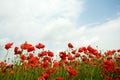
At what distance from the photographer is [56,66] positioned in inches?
284

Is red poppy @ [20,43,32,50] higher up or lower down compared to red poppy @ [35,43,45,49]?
lower down

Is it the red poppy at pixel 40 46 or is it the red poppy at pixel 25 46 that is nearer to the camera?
the red poppy at pixel 25 46

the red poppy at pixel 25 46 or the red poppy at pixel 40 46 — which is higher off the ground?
the red poppy at pixel 40 46

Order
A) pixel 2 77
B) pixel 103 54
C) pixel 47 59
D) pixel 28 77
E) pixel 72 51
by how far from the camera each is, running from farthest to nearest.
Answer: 1. pixel 103 54
2. pixel 72 51
3. pixel 47 59
4. pixel 28 77
5. pixel 2 77

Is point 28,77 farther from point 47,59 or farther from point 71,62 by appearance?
point 71,62

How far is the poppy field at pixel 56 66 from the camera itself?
607 centimetres

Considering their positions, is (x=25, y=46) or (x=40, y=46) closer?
(x=25, y=46)

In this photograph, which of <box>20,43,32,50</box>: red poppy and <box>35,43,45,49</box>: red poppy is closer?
<box>20,43,32,50</box>: red poppy

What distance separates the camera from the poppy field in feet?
19.9

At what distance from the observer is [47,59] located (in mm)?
7004

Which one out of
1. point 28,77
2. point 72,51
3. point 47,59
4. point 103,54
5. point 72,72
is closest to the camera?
point 72,72

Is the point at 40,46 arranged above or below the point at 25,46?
above

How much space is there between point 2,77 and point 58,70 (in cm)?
192

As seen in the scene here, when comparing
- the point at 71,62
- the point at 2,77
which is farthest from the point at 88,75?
the point at 2,77
